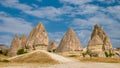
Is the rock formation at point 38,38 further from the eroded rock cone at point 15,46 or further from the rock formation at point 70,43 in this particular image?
the eroded rock cone at point 15,46

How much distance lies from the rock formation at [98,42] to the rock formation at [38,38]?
16.3 meters

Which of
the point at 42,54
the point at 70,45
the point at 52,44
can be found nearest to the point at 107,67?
the point at 42,54

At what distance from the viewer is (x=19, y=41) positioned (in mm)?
131250

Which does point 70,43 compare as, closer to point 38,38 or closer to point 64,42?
point 64,42

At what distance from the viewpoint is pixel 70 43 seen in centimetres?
9544

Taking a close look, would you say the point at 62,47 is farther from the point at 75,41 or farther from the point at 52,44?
the point at 52,44

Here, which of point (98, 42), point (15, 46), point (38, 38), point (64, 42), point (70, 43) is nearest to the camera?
point (70, 43)

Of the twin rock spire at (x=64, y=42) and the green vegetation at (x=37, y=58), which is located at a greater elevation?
the twin rock spire at (x=64, y=42)

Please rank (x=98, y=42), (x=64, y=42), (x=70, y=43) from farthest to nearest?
(x=98, y=42) < (x=64, y=42) < (x=70, y=43)

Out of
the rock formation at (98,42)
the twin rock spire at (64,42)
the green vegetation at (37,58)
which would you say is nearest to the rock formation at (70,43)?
the twin rock spire at (64,42)

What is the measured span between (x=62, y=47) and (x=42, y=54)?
38953mm

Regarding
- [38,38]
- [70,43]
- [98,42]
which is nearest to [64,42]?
[70,43]

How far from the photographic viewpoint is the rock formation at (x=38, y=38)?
96.4 m

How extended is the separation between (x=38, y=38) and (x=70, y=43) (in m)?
11.6
